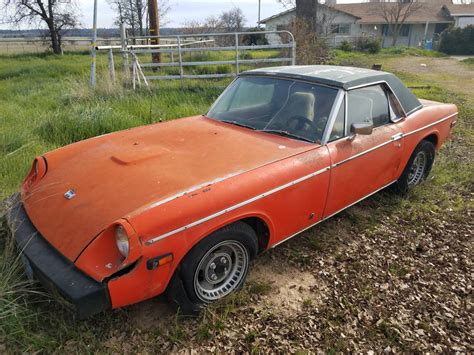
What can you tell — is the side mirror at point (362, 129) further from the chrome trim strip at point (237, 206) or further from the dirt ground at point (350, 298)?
the dirt ground at point (350, 298)

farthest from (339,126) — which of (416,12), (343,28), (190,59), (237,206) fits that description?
(416,12)

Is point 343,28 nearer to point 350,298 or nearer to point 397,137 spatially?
point 397,137

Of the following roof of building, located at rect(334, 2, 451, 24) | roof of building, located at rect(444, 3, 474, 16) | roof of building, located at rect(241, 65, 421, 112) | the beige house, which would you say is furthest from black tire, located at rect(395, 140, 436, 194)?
roof of building, located at rect(444, 3, 474, 16)

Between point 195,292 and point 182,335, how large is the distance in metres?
0.28

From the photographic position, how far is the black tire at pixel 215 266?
2438mm

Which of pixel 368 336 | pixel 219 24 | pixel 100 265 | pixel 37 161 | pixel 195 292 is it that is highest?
pixel 219 24

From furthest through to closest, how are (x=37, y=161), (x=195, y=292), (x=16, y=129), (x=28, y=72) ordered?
1. (x=28, y=72)
2. (x=16, y=129)
3. (x=37, y=161)
4. (x=195, y=292)

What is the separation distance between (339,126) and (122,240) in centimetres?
213

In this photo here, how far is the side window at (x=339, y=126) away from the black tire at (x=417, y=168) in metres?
1.42

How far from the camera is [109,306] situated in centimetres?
219

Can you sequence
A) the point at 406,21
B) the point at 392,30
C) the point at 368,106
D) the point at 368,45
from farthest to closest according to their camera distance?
the point at 392,30 → the point at 406,21 → the point at 368,45 → the point at 368,106

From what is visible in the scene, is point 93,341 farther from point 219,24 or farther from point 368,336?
point 219,24

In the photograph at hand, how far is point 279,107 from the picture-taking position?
11.8 ft

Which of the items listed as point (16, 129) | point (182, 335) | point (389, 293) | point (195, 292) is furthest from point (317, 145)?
point (16, 129)
